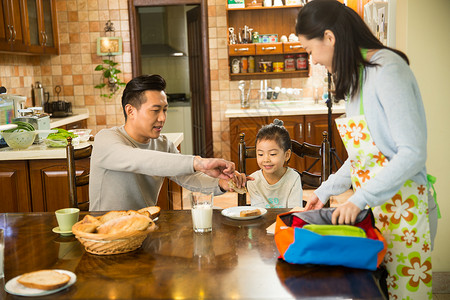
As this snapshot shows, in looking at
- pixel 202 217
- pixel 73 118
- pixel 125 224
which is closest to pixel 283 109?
pixel 73 118

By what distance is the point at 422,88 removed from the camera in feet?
8.84

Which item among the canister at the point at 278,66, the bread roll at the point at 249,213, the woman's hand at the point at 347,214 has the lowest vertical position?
the bread roll at the point at 249,213

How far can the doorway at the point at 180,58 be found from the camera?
5.77 meters

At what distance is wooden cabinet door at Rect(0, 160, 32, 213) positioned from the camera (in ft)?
10.7

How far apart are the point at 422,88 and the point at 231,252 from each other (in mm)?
1674

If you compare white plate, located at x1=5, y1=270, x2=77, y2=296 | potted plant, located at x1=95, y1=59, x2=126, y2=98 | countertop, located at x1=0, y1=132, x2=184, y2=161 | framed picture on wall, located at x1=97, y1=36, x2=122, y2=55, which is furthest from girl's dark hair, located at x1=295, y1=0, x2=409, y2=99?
framed picture on wall, located at x1=97, y1=36, x2=122, y2=55

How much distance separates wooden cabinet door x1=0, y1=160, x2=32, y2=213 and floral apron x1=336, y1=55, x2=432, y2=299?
7.89ft

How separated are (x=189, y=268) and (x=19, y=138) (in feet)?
7.50

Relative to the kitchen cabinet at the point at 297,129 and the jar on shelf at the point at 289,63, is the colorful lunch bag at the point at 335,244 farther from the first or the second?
the jar on shelf at the point at 289,63

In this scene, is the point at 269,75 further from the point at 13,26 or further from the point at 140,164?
the point at 140,164

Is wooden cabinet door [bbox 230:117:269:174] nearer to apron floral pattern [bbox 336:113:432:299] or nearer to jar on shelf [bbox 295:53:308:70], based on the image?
jar on shelf [bbox 295:53:308:70]

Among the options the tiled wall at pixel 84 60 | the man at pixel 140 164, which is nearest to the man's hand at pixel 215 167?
the man at pixel 140 164

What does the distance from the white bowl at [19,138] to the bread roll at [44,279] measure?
6.99 ft

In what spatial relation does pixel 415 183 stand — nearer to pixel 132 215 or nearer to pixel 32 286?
pixel 132 215
